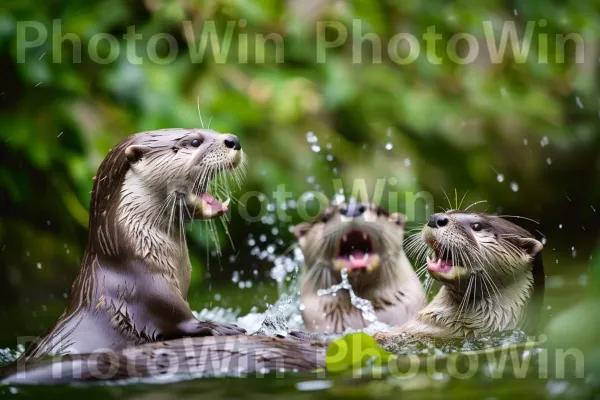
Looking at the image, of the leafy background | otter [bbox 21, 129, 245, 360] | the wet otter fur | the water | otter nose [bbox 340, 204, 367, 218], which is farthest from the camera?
the leafy background

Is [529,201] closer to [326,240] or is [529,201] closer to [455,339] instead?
[326,240]

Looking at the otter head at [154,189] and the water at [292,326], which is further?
the otter head at [154,189]

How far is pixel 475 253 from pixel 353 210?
0.74 meters

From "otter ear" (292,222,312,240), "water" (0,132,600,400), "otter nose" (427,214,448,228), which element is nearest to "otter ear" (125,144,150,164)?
"water" (0,132,600,400)

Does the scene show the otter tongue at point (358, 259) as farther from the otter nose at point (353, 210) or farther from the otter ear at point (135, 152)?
the otter ear at point (135, 152)

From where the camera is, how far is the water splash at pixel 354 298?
2.67 m

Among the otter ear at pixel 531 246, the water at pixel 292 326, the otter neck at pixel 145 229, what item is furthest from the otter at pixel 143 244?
the otter ear at pixel 531 246

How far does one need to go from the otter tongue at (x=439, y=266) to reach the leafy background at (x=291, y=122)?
72 cm

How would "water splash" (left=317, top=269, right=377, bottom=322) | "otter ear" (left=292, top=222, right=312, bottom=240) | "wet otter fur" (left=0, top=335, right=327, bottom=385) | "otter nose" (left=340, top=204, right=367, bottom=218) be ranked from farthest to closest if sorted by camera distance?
"otter ear" (left=292, top=222, right=312, bottom=240) < "otter nose" (left=340, top=204, right=367, bottom=218) < "water splash" (left=317, top=269, right=377, bottom=322) < "wet otter fur" (left=0, top=335, right=327, bottom=385)

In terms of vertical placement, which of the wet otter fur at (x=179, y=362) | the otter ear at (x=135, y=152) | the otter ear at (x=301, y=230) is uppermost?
the otter ear at (x=135, y=152)

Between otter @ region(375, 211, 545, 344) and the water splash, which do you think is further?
the water splash

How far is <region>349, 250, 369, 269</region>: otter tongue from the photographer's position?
2700 millimetres

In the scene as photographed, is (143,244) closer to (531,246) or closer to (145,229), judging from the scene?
(145,229)

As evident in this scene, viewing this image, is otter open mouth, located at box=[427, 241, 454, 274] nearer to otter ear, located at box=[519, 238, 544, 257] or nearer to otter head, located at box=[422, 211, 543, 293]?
otter head, located at box=[422, 211, 543, 293]
